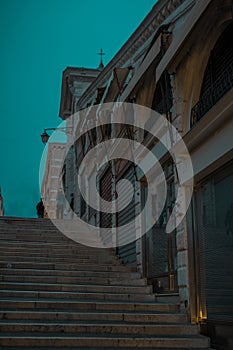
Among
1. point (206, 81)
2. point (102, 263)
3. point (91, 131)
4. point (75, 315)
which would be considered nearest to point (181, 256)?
point (75, 315)

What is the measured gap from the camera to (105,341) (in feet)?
22.3

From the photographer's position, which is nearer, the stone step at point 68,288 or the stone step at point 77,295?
the stone step at point 77,295

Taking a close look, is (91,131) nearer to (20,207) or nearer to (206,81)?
(206,81)

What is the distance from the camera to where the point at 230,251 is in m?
6.96

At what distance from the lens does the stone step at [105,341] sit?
6.53 metres

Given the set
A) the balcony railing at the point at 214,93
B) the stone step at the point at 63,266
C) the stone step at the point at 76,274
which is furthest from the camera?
the stone step at the point at 63,266

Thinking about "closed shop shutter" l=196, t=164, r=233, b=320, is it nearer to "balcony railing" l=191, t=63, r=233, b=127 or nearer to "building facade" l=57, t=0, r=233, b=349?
"building facade" l=57, t=0, r=233, b=349

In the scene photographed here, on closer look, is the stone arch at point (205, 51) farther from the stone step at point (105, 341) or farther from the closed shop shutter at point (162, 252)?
the stone step at point (105, 341)

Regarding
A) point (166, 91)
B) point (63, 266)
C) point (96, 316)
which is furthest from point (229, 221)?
point (63, 266)

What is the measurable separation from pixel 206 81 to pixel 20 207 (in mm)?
190313

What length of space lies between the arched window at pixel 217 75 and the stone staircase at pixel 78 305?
3383 mm

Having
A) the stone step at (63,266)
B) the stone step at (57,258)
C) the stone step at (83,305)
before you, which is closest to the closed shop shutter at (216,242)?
the stone step at (83,305)

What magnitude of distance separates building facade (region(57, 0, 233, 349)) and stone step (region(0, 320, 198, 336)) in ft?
1.37

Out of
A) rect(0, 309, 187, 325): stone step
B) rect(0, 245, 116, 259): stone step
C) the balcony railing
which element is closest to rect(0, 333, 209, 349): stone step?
rect(0, 309, 187, 325): stone step
